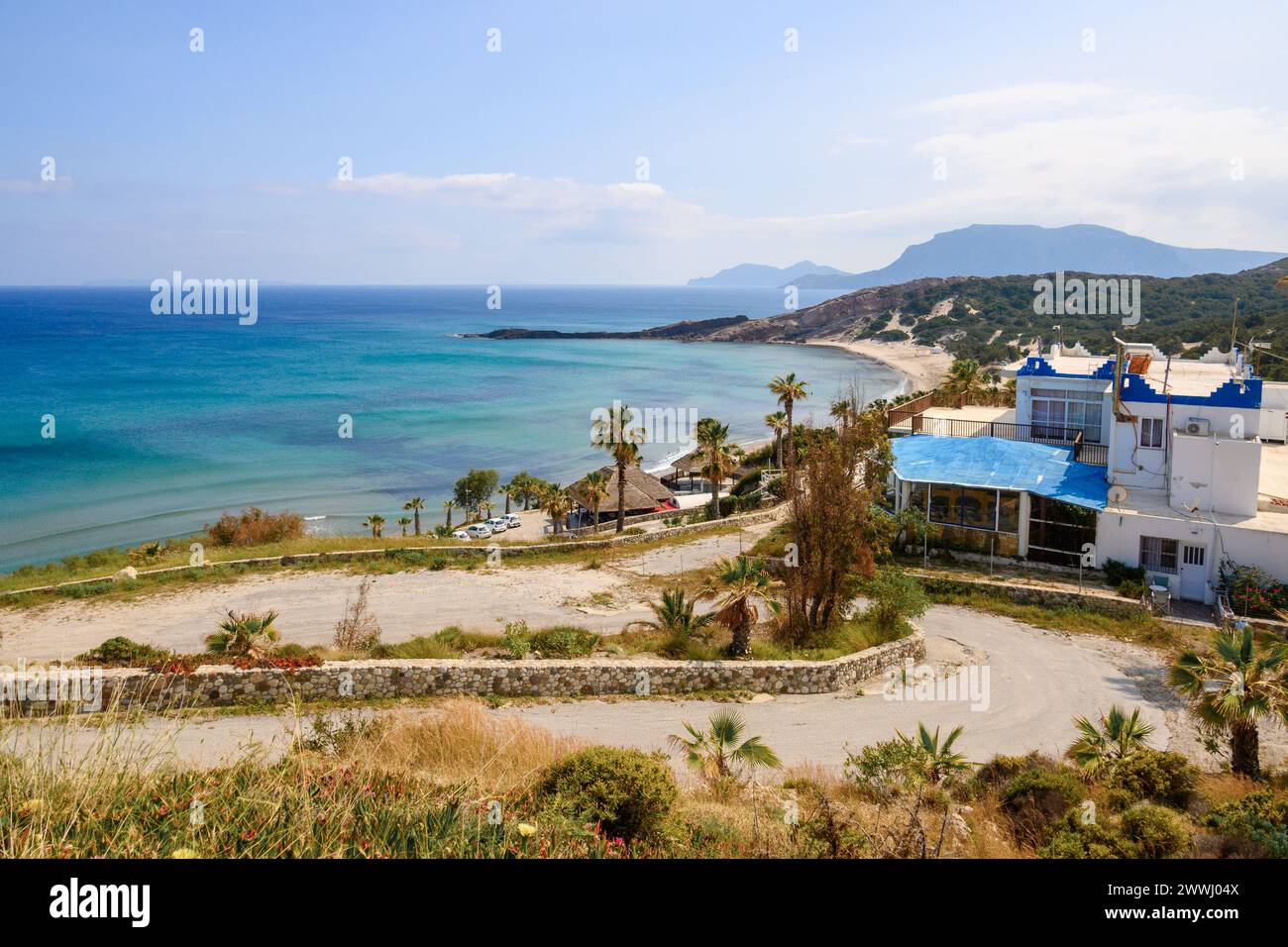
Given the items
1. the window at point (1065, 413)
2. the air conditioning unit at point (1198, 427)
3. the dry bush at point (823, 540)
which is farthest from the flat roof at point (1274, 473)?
the dry bush at point (823, 540)

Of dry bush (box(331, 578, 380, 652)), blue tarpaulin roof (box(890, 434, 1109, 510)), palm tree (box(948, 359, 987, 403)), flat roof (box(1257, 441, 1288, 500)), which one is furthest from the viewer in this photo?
palm tree (box(948, 359, 987, 403))

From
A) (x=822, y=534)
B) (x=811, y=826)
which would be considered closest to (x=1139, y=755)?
(x=811, y=826)

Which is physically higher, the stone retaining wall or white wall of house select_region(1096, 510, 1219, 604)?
white wall of house select_region(1096, 510, 1219, 604)

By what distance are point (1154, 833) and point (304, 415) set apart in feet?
268

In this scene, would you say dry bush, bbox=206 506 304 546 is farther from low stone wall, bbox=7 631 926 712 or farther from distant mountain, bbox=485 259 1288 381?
distant mountain, bbox=485 259 1288 381

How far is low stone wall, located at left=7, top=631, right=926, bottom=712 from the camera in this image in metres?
14.7

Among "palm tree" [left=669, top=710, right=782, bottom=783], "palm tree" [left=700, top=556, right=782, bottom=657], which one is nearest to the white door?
"palm tree" [left=700, top=556, right=782, bottom=657]

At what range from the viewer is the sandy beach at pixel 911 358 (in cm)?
9385

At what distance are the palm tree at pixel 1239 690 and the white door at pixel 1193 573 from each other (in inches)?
354

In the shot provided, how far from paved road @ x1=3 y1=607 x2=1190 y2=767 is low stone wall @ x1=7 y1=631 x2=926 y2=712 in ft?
1.41

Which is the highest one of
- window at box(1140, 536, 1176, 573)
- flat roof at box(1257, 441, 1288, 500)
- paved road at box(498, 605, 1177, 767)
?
flat roof at box(1257, 441, 1288, 500)

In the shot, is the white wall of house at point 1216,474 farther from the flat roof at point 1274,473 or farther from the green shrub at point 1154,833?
the green shrub at point 1154,833

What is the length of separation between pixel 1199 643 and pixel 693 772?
1263cm
